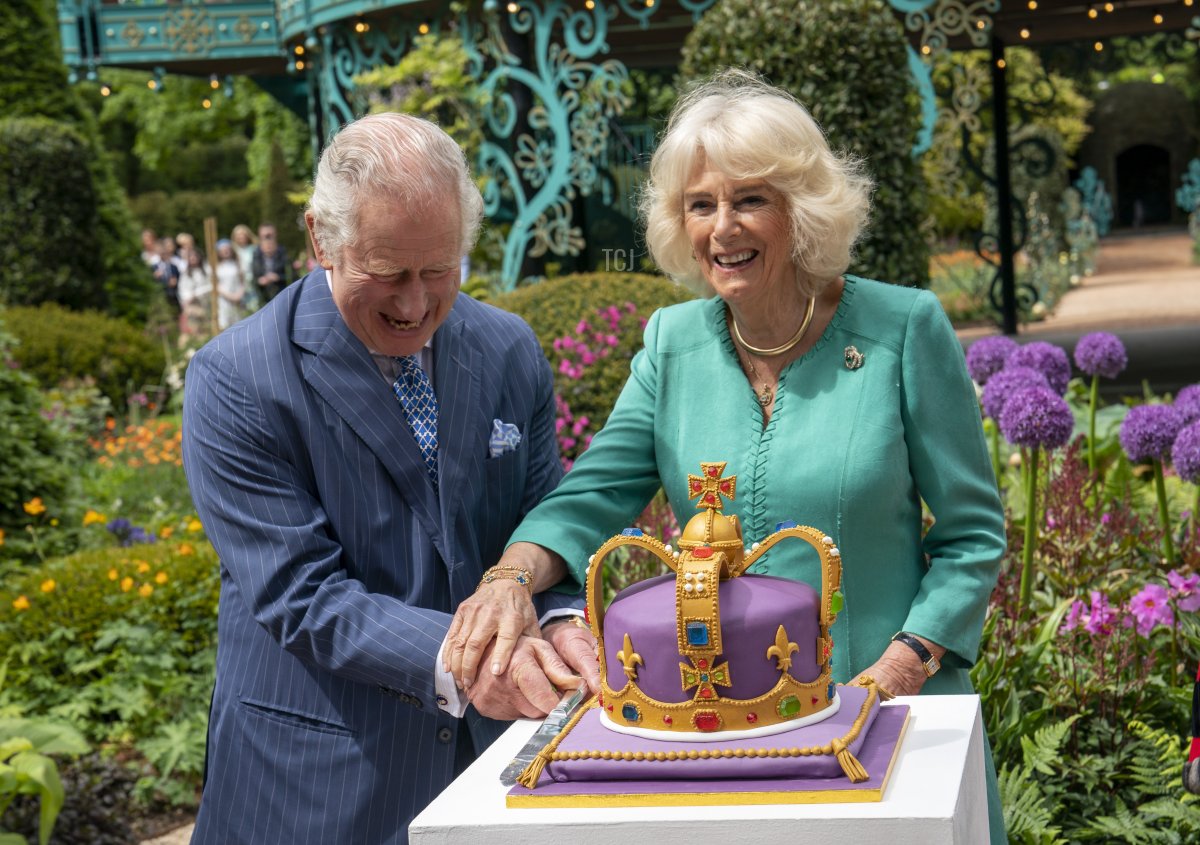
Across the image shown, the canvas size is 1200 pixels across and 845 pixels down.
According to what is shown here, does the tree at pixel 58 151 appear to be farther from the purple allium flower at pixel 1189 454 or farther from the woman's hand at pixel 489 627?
the woman's hand at pixel 489 627

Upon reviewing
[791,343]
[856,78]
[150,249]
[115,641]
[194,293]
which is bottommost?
[115,641]

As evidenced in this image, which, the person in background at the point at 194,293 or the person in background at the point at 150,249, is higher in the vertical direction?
the person in background at the point at 150,249

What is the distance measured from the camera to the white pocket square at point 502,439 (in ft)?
8.18

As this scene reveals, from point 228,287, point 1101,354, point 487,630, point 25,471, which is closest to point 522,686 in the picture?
point 487,630

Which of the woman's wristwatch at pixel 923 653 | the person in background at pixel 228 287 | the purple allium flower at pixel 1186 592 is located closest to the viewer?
the woman's wristwatch at pixel 923 653

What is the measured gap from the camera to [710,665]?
5.75 ft

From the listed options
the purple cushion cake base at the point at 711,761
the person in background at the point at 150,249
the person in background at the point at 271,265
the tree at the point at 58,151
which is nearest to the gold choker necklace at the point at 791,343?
the purple cushion cake base at the point at 711,761

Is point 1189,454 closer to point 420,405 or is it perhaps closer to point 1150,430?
point 1150,430

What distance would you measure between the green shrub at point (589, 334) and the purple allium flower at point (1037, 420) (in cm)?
285

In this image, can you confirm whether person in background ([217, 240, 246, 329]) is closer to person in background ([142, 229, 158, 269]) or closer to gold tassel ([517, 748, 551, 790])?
person in background ([142, 229, 158, 269])

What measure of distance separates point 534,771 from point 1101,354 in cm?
366

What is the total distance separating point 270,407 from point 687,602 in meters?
0.88

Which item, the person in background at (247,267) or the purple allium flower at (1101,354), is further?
the person in background at (247,267)

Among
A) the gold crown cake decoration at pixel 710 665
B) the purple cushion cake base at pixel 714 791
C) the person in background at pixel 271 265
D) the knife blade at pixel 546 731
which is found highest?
the gold crown cake decoration at pixel 710 665
